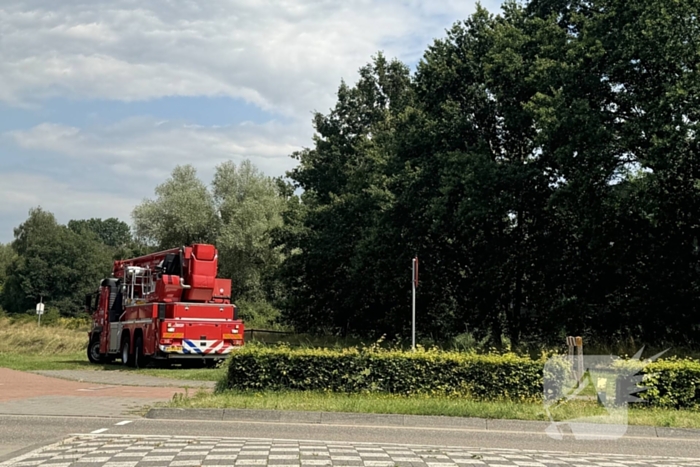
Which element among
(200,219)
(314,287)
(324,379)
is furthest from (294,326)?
(324,379)

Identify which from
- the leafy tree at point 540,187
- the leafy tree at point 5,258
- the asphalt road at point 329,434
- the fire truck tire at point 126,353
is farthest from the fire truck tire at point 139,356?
the leafy tree at point 5,258

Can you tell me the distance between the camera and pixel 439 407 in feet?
42.4

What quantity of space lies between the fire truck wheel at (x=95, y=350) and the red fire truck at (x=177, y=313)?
165cm

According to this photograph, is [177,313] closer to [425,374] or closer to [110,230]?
[425,374]

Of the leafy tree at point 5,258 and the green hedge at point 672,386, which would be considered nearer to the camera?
the green hedge at point 672,386

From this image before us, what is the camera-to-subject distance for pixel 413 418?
41.0 ft

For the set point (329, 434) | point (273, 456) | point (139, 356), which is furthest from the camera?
point (139, 356)

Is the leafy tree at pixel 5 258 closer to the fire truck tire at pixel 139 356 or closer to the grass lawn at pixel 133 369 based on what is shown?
the grass lawn at pixel 133 369

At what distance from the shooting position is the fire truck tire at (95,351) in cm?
2962

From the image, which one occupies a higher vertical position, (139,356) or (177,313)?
(177,313)

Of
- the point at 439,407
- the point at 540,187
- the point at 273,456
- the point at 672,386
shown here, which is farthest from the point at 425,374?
the point at 540,187

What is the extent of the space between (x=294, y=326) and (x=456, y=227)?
71.8ft

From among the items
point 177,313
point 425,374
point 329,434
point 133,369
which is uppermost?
point 177,313

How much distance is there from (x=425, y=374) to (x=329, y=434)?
3997 millimetres
